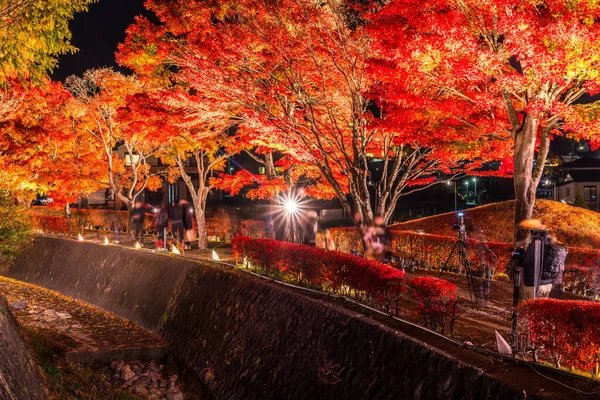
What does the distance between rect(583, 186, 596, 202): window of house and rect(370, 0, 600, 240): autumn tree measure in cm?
3943

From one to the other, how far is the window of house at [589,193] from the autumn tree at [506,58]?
1552 inches

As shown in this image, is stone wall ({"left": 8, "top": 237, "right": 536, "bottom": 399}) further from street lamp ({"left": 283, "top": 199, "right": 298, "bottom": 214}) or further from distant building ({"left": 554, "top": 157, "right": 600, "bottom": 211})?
distant building ({"left": 554, "top": 157, "right": 600, "bottom": 211})

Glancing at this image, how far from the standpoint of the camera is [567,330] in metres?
6.01

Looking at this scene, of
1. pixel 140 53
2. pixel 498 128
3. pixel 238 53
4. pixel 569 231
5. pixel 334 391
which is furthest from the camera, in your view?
pixel 569 231

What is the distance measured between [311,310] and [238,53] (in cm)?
776

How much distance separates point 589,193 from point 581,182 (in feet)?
4.22

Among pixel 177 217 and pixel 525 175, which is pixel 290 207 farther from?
pixel 525 175

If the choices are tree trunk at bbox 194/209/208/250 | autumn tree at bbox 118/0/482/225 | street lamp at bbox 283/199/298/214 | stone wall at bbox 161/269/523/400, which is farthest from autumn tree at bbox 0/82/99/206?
stone wall at bbox 161/269/523/400

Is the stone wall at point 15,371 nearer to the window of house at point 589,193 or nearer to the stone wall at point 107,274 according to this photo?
the stone wall at point 107,274

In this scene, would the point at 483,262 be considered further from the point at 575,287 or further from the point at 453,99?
the point at 453,99

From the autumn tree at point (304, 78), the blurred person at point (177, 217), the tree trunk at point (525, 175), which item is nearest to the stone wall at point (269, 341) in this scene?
the blurred person at point (177, 217)

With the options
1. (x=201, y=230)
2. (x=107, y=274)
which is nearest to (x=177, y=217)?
(x=201, y=230)

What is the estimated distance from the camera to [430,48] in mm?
10742

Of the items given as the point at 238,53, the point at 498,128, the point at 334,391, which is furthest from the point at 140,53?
the point at 334,391
